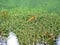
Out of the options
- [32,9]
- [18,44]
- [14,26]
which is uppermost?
[32,9]

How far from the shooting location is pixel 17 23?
9.49 ft

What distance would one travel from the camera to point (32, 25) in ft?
9.44

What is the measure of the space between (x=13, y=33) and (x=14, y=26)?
8 centimetres

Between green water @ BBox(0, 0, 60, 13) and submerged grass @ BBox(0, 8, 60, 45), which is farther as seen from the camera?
green water @ BBox(0, 0, 60, 13)

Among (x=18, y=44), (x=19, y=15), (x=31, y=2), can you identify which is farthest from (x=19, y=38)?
(x=31, y=2)

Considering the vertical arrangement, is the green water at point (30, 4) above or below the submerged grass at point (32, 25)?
above

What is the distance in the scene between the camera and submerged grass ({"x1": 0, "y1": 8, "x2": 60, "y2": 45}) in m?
2.85

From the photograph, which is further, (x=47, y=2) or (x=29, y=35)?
(x=47, y=2)

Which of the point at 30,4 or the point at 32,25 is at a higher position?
the point at 30,4

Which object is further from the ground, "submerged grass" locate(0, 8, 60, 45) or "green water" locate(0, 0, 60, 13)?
"green water" locate(0, 0, 60, 13)

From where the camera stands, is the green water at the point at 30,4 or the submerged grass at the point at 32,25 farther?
the green water at the point at 30,4

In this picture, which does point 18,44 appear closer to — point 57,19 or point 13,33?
point 13,33

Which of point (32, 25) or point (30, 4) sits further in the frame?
point (30, 4)

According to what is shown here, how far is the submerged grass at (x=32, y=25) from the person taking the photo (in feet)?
9.36
